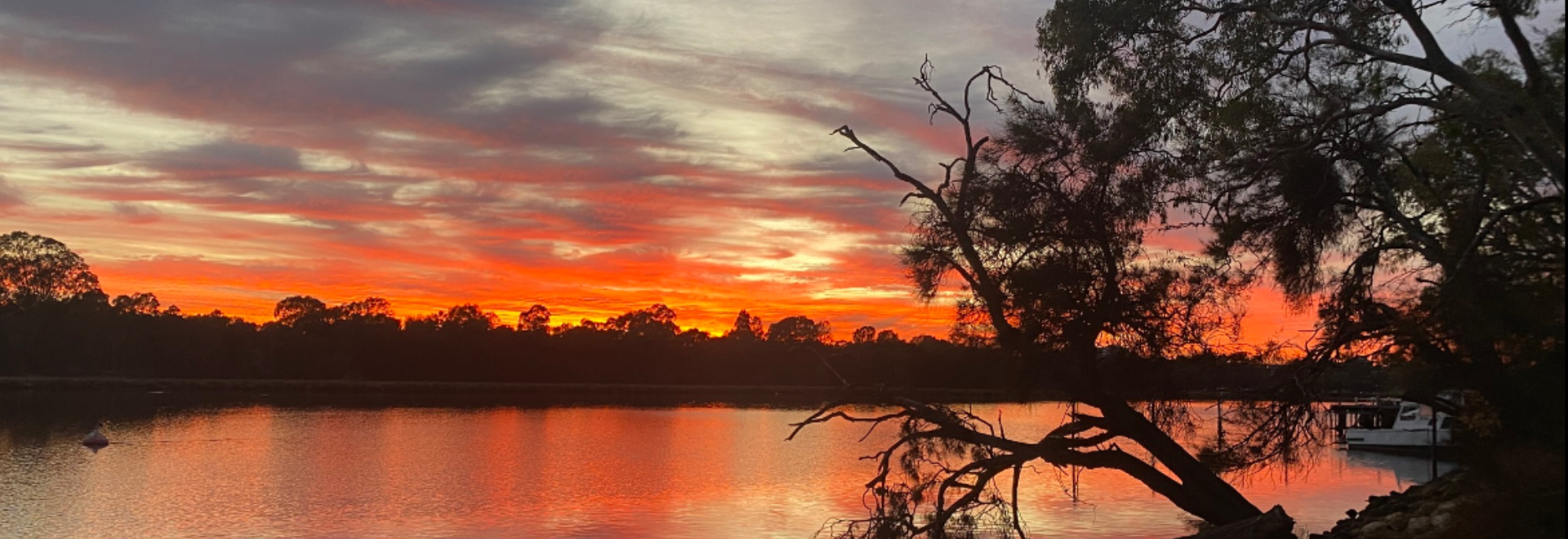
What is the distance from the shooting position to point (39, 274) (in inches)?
3994

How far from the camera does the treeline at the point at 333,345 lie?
3642 inches

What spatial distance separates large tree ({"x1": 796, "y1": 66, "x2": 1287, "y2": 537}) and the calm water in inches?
130

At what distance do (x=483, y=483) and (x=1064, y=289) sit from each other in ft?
70.9

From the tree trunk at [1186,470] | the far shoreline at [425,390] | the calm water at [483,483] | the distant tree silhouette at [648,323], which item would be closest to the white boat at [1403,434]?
the calm water at [483,483]

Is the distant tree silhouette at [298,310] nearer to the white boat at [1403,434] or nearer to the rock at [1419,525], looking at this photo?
the white boat at [1403,434]

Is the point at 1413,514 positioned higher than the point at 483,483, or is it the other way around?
the point at 1413,514

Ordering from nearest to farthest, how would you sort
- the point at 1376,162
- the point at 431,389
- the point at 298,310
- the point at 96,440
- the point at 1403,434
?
the point at 1376,162 < the point at 96,440 < the point at 1403,434 < the point at 431,389 < the point at 298,310

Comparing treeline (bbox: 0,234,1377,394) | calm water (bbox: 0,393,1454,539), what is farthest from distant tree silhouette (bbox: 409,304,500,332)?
calm water (bbox: 0,393,1454,539)

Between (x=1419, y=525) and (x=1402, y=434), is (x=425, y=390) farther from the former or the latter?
(x=1419, y=525)

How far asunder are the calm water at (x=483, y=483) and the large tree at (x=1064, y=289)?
10.8ft

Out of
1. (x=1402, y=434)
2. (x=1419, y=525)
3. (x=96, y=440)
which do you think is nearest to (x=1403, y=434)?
(x=1402, y=434)

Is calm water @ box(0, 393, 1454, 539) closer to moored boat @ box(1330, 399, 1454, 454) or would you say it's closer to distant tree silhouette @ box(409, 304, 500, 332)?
moored boat @ box(1330, 399, 1454, 454)

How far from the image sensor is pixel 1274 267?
16.1 meters

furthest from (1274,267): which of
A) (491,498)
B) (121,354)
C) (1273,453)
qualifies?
(121,354)
